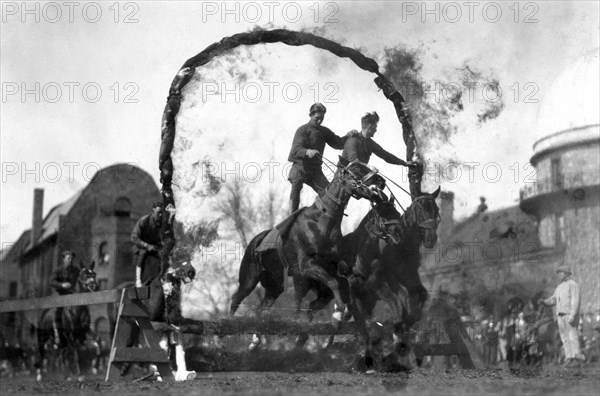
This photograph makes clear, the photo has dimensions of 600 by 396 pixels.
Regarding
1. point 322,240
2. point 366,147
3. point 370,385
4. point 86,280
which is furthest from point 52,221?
point 370,385

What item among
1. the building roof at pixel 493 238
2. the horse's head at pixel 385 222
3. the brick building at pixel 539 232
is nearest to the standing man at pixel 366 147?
the horse's head at pixel 385 222

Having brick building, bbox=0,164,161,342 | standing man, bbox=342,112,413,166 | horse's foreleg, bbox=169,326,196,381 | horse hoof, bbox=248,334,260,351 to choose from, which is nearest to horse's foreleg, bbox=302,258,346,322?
horse hoof, bbox=248,334,260,351

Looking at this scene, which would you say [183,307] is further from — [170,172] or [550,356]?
[550,356]

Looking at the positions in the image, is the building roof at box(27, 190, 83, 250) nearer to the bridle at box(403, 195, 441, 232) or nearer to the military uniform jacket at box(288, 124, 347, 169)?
the military uniform jacket at box(288, 124, 347, 169)

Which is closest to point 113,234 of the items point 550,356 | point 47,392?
point 550,356

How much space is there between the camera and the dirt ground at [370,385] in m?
14.0

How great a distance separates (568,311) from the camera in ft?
69.5

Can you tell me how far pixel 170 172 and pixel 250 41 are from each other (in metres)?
2.41

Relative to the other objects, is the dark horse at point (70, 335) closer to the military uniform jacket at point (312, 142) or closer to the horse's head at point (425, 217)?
the military uniform jacket at point (312, 142)

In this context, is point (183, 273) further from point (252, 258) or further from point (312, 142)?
point (312, 142)

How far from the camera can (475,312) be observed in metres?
20.9

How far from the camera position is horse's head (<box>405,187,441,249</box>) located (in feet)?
62.1

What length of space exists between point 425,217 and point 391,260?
0.93 m

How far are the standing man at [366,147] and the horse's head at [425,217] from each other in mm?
1125
